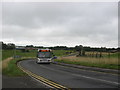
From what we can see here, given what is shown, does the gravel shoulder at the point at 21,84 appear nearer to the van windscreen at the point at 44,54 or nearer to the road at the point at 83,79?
the road at the point at 83,79

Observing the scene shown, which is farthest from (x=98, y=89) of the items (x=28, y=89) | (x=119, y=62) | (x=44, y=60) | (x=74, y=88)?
(x=44, y=60)

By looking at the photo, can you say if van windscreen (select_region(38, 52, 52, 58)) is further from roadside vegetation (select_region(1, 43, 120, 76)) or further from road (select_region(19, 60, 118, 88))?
road (select_region(19, 60, 118, 88))

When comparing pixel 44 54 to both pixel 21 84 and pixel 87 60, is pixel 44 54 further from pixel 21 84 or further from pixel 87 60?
pixel 21 84

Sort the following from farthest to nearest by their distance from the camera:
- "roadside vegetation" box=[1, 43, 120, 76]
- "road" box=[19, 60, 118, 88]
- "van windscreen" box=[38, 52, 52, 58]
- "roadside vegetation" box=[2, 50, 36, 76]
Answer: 1. "van windscreen" box=[38, 52, 52, 58]
2. "roadside vegetation" box=[1, 43, 120, 76]
3. "roadside vegetation" box=[2, 50, 36, 76]
4. "road" box=[19, 60, 118, 88]

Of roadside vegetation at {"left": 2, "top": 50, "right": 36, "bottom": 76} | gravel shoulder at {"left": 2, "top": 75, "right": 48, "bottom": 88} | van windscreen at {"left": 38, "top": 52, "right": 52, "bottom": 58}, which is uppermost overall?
van windscreen at {"left": 38, "top": 52, "right": 52, "bottom": 58}

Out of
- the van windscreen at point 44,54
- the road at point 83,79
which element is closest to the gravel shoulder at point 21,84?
the road at point 83,79

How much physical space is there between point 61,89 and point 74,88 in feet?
2.34

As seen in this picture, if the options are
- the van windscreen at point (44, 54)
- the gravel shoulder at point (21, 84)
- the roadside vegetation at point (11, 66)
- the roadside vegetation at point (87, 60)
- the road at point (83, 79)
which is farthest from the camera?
the van windscreen at point (44, 54)

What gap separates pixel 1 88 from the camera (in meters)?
10.2

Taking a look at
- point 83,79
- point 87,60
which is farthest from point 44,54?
point 83,79

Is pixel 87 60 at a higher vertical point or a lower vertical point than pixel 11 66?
higher

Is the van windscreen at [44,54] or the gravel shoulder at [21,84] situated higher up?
the van windscreen at [44,54]

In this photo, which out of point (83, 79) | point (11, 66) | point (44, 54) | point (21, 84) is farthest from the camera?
point (44, 54)

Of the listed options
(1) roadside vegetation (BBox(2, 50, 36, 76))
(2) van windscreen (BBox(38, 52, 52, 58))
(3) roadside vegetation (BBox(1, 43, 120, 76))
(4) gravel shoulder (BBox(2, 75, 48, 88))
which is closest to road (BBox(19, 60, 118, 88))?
(4) gravel shoulder (BBox(2, 75, 48, 88))
